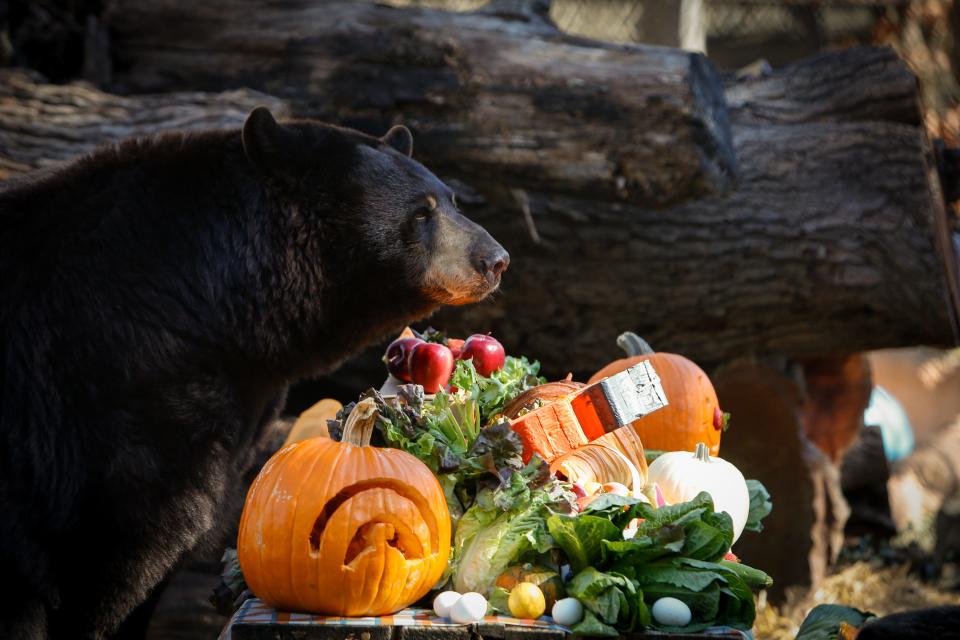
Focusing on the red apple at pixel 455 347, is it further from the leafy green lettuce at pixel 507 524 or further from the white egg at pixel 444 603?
the white egg at pixel 444 603

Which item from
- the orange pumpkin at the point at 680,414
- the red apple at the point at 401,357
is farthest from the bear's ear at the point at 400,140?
the orange pumpkin at the point at 680,414

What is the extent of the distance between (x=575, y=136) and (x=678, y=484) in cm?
251

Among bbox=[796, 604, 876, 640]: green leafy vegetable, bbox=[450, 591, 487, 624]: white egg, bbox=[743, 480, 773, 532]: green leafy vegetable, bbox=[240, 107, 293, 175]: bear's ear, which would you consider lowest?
bbox=[796, 604, 876, 640]: green leafy vegetable

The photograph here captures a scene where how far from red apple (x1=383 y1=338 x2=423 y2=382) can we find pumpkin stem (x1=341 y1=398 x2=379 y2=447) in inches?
19.7

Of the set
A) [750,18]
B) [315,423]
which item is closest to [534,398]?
[315,423]

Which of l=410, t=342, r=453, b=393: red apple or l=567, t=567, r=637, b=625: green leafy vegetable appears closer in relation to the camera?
l=567, t=567, r=637, b=625: green leafy vegetable

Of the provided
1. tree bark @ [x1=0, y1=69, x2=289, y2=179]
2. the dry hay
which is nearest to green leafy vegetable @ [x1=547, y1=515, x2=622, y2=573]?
tree bark @ [x1=0, y1=69, x2=289, y2=179]

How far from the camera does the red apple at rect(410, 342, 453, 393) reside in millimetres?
3057

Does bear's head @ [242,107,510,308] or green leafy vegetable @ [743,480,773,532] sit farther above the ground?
bear's head @ [242,107,510,308]

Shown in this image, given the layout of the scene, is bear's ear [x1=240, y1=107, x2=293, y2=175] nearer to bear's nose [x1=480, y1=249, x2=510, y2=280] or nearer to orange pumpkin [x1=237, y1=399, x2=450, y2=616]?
bear's nose [x1=480, y1=249, x2=510, y2=280]

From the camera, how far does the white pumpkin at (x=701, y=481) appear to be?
9.77ft

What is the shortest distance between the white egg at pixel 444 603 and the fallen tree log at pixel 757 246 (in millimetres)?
3066

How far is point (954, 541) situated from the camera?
7250mm

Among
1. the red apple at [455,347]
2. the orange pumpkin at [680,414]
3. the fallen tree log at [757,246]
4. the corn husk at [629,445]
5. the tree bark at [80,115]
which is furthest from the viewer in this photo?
the fallen tree log at [757,246]
